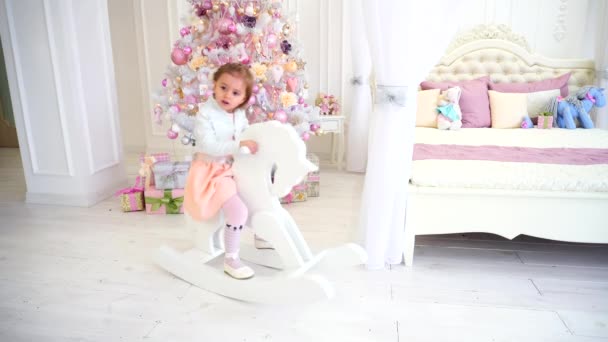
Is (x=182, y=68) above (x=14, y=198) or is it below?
above

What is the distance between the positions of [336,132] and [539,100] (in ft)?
5.67

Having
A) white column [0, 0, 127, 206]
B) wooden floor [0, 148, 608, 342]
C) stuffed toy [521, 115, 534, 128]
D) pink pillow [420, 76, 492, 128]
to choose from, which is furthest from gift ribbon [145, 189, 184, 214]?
stuffed toy [521, 115, 534, 128]

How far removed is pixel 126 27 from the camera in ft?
15.0

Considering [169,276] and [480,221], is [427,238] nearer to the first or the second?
[480,221]

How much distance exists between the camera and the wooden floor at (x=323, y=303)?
64.9 inches

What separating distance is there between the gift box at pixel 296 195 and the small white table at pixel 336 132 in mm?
796

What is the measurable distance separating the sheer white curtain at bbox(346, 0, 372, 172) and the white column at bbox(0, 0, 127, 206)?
2.04 metres

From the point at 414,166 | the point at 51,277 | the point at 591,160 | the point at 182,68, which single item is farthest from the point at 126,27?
the point at 591,160

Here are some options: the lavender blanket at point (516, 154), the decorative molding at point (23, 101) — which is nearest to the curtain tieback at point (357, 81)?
the lavender blanket at point (516, 154)

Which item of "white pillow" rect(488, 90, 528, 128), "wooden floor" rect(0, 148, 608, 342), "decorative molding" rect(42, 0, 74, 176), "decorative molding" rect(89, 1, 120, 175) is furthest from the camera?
"white pillow" rect(488, 90, 528, 128)

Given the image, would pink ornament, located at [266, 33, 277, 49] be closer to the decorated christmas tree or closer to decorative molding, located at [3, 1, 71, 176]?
the decorated christmas tree

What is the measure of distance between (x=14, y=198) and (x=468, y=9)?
422 cm

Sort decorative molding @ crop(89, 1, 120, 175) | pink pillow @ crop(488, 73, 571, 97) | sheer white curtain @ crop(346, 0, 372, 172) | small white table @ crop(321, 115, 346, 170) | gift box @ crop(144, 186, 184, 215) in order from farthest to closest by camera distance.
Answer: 1. small white table @ crop(321, 115, 346, 170)
2. sheer white curtain @ crop(346, 0, 372, 172)
3. pink pillow @ crop(488, 73, 571, 97)
4. decorative molding @ crop(89, 1, 120, 175)
5. gift box @ crop(144, 186, 184, 215)

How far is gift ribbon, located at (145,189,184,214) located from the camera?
292 centimetres
